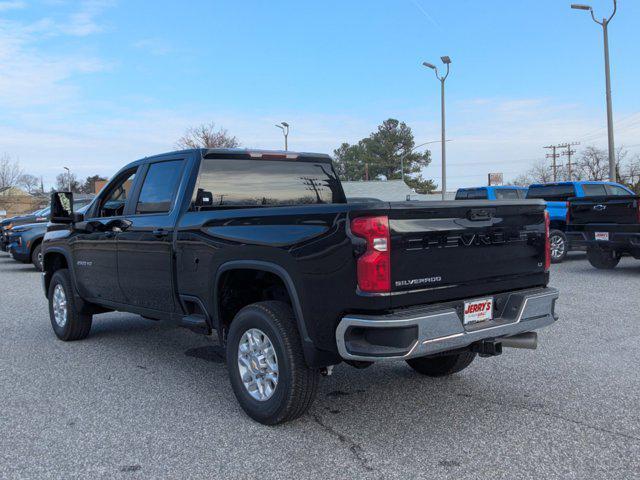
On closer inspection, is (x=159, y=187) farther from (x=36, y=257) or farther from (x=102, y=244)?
(x=36, y=257)

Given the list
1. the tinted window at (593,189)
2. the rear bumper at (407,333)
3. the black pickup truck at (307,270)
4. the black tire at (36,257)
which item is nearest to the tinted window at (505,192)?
the tinted window at (593,189)

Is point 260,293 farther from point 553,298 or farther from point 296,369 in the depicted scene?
point 553,298

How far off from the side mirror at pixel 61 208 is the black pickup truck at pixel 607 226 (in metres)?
9.78

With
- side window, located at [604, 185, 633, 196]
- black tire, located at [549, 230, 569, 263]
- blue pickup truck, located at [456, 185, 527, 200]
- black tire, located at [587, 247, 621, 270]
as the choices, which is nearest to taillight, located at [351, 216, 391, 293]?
black tire, located at [587, 247, 621, 270]

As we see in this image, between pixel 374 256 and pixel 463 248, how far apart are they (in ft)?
2.36

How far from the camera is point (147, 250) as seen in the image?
5.28 meters

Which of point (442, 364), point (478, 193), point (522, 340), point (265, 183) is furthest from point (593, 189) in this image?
point (522, 340)

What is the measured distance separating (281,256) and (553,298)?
6.39 ft

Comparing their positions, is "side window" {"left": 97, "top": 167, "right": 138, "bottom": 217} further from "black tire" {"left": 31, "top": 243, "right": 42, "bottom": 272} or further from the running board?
"black tire" {"left": 31, "top": 243, "right": 42, "bottom": 272}

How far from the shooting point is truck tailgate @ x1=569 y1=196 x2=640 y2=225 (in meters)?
11.4

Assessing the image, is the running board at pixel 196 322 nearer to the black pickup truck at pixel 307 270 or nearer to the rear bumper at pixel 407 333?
the black pickup truck at pixel 307 270

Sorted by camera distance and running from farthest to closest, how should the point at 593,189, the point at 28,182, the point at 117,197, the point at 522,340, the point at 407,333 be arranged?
the point at 28,182 → the point at 593,189 → the point at 117,197 → the point at 522,340 → the point at 407,333

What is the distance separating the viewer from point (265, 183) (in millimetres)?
5488

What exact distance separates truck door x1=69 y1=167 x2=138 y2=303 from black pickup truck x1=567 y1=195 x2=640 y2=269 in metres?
9.39
